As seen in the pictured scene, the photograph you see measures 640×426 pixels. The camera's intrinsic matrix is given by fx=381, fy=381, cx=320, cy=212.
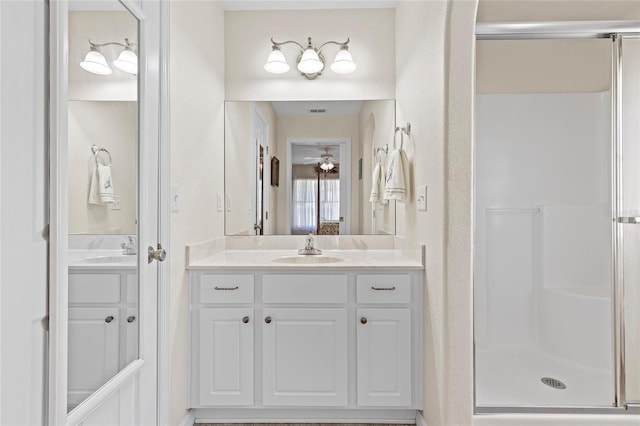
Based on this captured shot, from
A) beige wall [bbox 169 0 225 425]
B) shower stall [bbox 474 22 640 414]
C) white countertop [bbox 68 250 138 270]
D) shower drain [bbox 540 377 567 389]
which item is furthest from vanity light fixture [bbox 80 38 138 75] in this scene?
shower drain [bbox 540 377 567 389]

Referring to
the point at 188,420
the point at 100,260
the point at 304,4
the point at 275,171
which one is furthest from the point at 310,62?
the point at 188,420

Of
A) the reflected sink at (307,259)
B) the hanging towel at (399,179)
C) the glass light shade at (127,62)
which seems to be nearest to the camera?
the glass light shade at (127,62)

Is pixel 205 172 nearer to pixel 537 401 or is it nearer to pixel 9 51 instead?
pixel 9 51

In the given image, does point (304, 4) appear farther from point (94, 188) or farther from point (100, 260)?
point (100, 260)

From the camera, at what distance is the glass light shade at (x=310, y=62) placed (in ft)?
8.13

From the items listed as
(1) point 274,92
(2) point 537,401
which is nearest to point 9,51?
(1) point 274,92

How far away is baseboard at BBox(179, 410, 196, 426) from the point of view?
6.08 feet

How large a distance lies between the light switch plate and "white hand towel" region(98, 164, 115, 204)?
1318 mm

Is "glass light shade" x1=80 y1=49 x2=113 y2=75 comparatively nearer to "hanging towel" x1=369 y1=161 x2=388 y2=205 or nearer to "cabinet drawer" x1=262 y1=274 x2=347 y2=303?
"cabinet drawer" x1=262 y1=274 x2=347 y2=303

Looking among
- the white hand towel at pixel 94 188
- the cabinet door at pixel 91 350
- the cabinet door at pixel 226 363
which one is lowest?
the cabinet door at pixel 226 363

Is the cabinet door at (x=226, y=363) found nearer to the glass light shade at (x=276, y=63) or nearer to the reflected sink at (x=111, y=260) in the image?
the reflected sink at (x=111, y=260)

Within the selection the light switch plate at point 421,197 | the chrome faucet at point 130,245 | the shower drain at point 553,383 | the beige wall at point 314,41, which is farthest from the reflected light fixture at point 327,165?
the shower drain at point 553,383

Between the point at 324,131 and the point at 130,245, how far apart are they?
1597 millimetres

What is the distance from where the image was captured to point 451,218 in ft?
5.04
